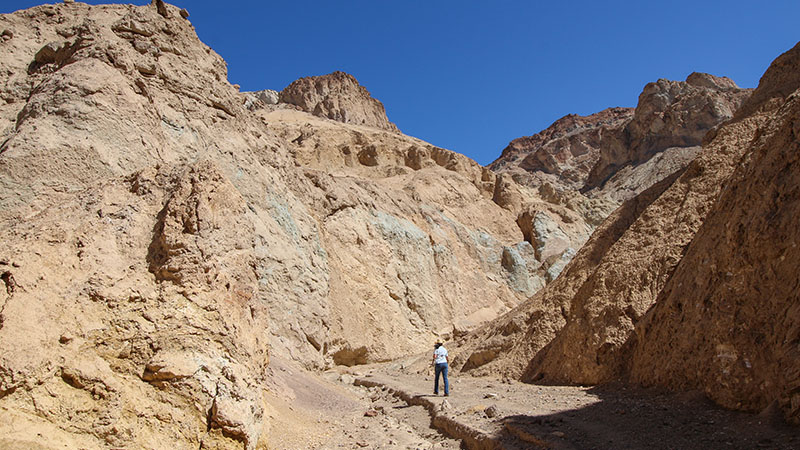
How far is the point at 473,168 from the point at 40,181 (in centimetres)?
3334

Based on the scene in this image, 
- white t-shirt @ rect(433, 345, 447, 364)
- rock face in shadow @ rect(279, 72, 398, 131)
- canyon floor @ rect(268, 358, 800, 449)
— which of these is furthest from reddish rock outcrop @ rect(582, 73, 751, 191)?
canyon floor @ rect(268, 358, 800, 449)

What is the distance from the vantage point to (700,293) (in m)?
7.54

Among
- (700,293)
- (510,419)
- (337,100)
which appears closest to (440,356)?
(510,419)

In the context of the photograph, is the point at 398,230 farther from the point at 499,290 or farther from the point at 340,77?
the point at 340,77

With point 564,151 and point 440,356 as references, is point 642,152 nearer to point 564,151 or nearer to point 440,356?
point 564,151

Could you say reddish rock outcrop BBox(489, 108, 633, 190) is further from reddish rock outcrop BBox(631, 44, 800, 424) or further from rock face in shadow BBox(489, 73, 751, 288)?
reddish rock outcrop BBox(631, 44, 800, 424)

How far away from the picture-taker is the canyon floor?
219 inches

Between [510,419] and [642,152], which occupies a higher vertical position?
[642,152]

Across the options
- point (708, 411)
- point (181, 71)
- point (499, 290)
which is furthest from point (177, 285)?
point (499, 290)

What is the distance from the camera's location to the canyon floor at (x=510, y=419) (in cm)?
557

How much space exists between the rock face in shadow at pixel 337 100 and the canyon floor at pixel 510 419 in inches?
2386

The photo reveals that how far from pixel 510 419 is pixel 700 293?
3.27 meters

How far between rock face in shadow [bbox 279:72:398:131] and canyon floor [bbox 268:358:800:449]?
60597 mm

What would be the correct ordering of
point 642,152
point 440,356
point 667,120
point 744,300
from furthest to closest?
point 642,152 < point 667,120 < point 440,356 < point 744,300
